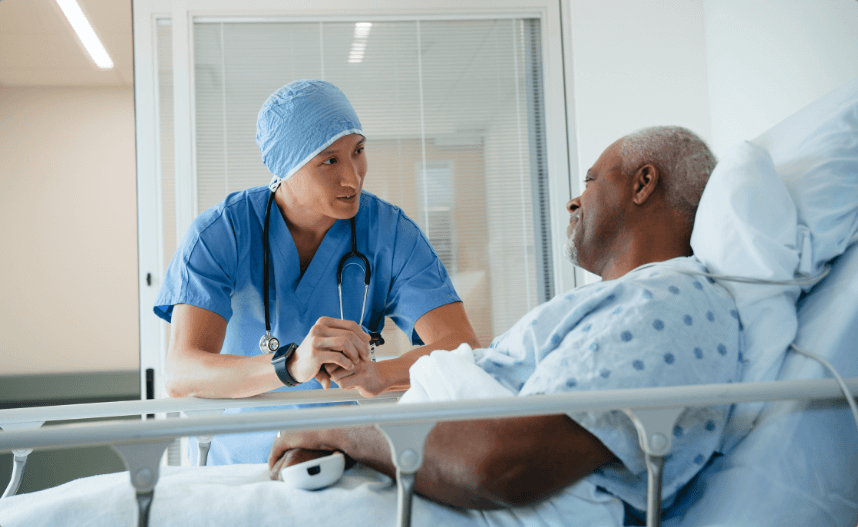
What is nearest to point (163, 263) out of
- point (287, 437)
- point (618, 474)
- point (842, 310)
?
point (287, 437)

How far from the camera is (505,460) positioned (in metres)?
0.69

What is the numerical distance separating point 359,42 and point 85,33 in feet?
4.77

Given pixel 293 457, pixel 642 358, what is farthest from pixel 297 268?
pixel 642 358

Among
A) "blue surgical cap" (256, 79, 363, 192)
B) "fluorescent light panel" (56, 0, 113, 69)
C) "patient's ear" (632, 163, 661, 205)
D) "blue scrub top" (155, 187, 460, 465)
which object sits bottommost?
"blue scrub top" (155, 187, 460, 465)

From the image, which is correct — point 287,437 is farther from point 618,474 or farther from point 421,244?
point 421,244

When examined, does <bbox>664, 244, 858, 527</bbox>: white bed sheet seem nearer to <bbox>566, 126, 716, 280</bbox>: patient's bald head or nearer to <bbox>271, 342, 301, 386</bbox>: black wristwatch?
<bbox>566, 126, 716, 280</bbox>: patient's bald head

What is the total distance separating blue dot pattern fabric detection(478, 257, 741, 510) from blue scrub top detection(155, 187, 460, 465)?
67 centimetres

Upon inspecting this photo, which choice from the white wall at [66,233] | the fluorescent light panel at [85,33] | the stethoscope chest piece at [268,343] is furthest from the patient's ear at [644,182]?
the white wall at [66,233]

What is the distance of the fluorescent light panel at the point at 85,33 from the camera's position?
2.73m

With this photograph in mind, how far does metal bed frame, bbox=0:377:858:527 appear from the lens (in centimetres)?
63

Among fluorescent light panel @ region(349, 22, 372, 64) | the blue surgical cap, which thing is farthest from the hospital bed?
fluorescent light panel @ region(349, 22, 372, 64)

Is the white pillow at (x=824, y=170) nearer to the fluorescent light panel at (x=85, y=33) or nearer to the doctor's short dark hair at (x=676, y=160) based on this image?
the doctor's short dark hair at (x=676, y=160)

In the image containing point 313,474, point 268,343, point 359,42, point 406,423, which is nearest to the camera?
point 406,423

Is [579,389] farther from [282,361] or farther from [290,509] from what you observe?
[282,361]
